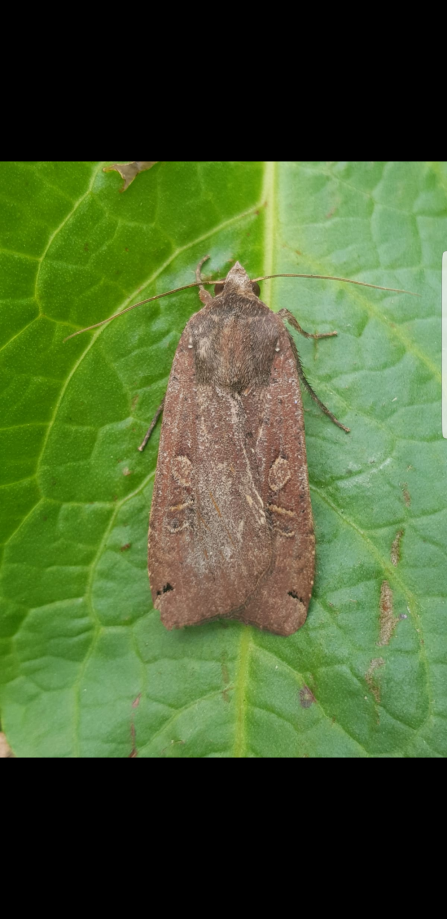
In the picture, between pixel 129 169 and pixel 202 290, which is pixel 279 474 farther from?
pixel 129 169

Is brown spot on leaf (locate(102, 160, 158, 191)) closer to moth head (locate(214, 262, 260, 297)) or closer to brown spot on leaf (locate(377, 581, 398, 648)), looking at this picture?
moth head (locate(214, 262, 260, 297))

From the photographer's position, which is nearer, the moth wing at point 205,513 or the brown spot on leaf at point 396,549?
the moth wing at point 205,513


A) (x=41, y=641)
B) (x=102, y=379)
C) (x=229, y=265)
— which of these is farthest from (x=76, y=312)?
(x=41, y=641)

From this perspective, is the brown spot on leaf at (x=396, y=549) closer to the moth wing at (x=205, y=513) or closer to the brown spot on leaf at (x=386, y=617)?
the brown spot on leaf at (x=386, y=617)

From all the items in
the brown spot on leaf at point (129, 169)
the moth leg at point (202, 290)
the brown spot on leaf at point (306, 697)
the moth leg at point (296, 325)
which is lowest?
the brown spot on leaf at point (306, 697)

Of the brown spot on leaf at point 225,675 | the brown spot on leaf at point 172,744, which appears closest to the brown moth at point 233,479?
the brown spot on leaf at point 225,675

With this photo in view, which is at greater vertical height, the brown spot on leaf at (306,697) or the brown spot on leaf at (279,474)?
the brown spot on leaf at (279,474)

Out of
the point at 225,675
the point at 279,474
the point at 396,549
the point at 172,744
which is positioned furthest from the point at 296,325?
the point at 172,744

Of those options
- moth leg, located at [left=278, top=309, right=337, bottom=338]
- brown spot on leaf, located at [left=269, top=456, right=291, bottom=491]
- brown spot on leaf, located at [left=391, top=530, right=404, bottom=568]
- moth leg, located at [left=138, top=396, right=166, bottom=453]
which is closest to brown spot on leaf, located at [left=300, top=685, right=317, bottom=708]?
brown spot on leaf, located at [left=391, top=530, right=404, bottom=568]
